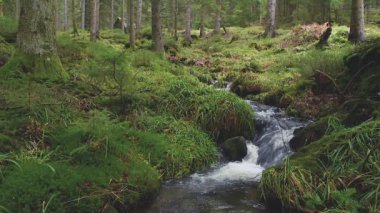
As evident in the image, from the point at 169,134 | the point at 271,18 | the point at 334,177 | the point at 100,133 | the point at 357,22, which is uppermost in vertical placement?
the point at 271,18

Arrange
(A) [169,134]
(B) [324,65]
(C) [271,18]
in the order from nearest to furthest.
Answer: (A) [169,134], (B) [324,65], (C) [271,18]

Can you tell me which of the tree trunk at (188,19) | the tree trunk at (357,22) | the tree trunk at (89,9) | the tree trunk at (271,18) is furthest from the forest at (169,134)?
the tree trunk at (188,19)

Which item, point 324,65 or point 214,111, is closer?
point 214,111

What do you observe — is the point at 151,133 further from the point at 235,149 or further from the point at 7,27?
the point at 7,27

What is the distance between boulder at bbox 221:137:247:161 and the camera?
32.4 ft

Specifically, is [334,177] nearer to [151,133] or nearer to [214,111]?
→ [151,133]

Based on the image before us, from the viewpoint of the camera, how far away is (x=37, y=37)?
9852 millimetres

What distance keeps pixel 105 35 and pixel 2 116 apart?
22.2 metres

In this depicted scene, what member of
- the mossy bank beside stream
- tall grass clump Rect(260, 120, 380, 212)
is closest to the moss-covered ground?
tall grass clump Rect(260, 120, 380, 212)

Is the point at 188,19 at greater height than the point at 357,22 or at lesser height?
greater

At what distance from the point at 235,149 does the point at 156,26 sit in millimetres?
8984

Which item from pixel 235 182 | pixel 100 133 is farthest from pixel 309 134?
pixel 100 133

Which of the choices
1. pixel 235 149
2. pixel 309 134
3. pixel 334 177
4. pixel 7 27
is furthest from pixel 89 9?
pixel 334 177

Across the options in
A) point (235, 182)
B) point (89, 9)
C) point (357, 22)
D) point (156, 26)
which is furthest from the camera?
point (89, 9)
